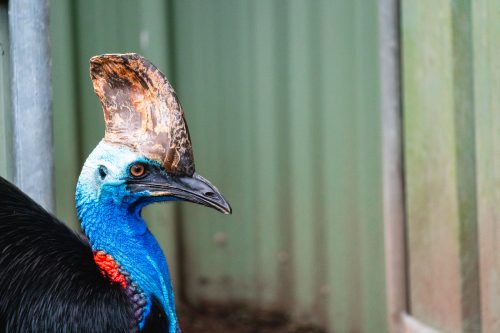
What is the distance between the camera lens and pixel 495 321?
12.0ft

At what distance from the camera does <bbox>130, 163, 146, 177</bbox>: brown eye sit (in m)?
2.82

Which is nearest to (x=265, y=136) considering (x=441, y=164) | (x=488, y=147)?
(x=441, y=164)

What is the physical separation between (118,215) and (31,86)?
470 mm

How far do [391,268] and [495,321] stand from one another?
2.45ft

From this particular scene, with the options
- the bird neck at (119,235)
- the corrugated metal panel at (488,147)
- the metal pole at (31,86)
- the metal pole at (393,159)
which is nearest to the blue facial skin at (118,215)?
the bird neck at (119,235)

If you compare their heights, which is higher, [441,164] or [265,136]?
[265,136]

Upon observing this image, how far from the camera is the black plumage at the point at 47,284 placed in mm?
2730

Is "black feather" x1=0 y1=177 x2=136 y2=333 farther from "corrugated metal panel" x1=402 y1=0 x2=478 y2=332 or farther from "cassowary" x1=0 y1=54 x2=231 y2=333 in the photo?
"corrugated metal panel" x1=402 y1=0 x2=478 y2=332

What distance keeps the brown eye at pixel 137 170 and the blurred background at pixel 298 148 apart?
1.47m

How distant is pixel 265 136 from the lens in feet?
17.0

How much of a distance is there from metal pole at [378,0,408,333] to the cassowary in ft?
5.26

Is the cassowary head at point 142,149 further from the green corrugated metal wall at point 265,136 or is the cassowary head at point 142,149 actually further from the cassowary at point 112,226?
the green corrugated metal wall at point 265,136

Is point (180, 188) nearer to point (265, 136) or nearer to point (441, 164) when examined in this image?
point (441, 164)

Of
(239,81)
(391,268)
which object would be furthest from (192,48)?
(391,268)
